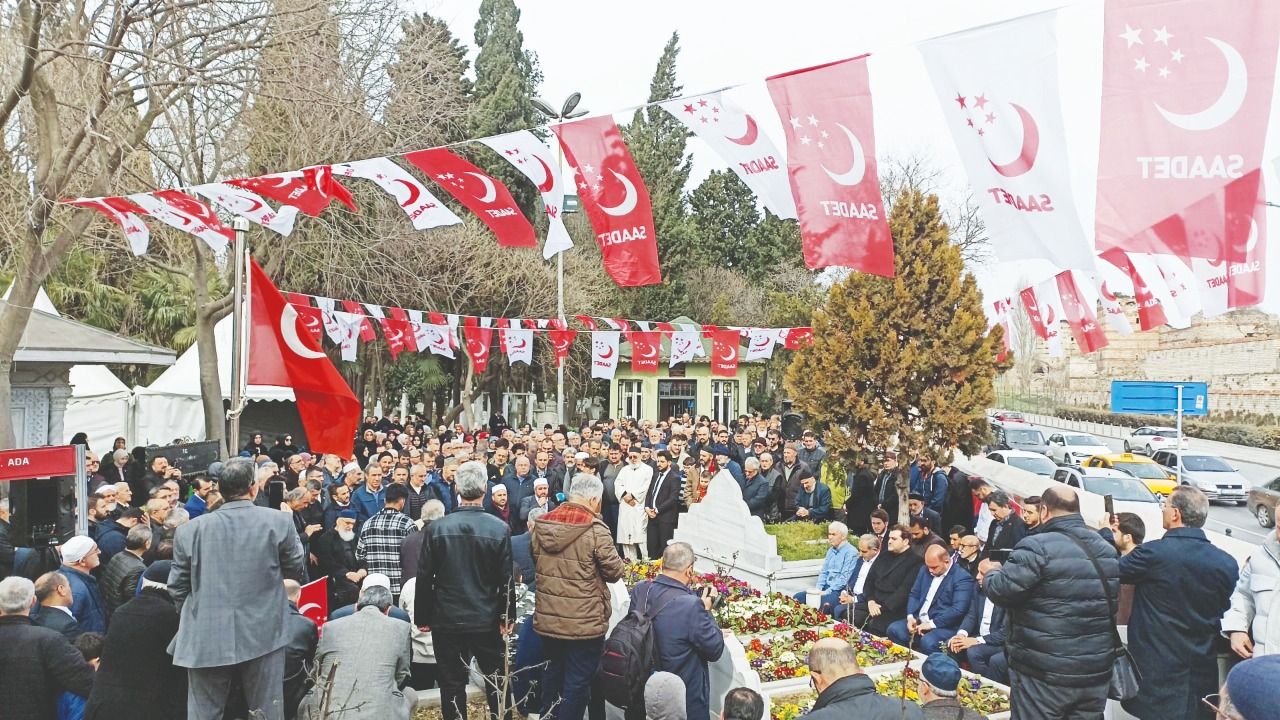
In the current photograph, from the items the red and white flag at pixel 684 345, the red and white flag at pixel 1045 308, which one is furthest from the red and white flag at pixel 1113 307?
the red and white flag at pixel 684 345

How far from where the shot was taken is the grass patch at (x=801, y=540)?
1209 cm

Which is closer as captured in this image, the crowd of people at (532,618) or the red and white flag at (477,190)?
the crowd of people at (532,618)

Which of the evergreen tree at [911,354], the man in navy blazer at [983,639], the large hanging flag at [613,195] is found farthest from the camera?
the evergreen tree at [911,354]

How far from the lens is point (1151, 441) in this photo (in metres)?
37.0

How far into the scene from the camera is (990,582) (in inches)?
192

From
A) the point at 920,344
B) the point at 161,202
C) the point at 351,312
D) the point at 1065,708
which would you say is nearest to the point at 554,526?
the point at 1065,708

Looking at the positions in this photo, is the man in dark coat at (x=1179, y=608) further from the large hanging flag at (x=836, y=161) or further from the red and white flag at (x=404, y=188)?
the red and white flag at (x=404, y=188)

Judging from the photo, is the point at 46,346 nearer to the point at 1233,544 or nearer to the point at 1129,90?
the point at 1129,90

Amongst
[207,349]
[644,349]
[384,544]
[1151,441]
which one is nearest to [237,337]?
[384,544]

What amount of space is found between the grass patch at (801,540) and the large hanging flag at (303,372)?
645 cm

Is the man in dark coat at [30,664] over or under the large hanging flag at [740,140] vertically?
under

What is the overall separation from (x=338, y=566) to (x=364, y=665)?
3.18 m

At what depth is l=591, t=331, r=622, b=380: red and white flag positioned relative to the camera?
73.4 feet

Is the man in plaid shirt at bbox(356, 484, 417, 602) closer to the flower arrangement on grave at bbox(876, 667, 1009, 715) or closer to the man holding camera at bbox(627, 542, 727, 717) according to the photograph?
the man holding camera at bbox(627, 542, 727, 717)
